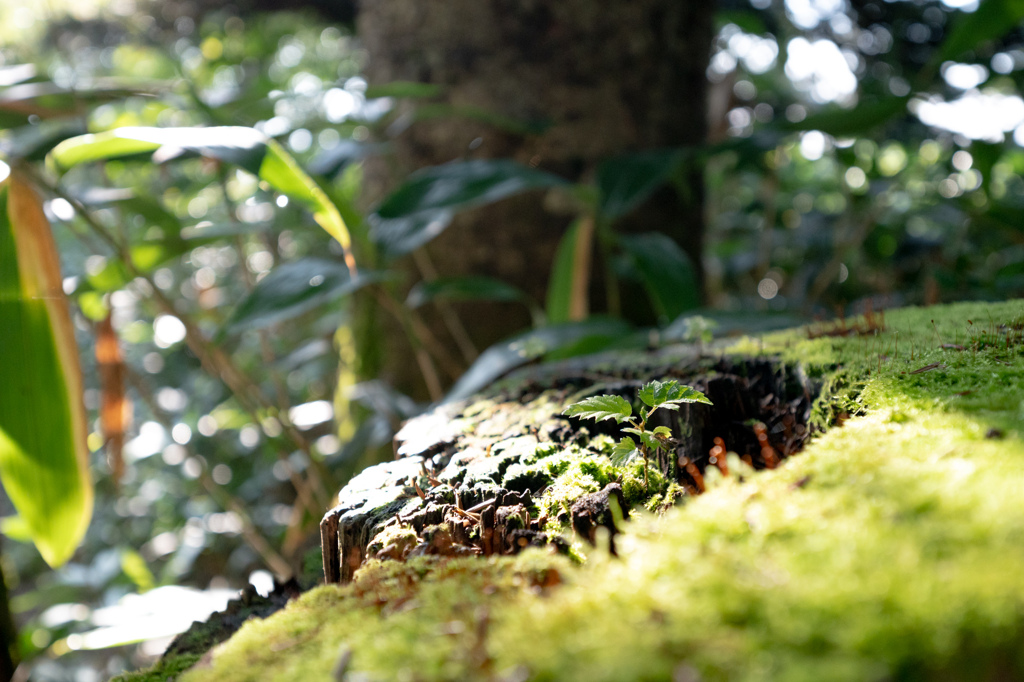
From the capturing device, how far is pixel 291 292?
1122 millimetres

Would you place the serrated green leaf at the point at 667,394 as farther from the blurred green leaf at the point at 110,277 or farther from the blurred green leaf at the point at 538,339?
the blurred green leaf at the point at 110,277

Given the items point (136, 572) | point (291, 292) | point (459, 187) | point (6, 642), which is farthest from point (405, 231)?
point (136, 572)

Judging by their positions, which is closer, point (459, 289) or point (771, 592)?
point (771, 592)

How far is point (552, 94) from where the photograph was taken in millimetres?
1733

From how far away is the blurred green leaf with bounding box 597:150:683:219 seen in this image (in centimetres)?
133

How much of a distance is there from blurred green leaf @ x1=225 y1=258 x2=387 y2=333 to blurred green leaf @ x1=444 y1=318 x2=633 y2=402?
244 millimetres

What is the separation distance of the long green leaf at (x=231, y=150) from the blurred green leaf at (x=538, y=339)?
0.98 ft

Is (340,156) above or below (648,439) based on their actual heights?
above

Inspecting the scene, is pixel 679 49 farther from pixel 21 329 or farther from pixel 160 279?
pixel 160 279

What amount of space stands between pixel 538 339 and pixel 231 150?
0.51 m

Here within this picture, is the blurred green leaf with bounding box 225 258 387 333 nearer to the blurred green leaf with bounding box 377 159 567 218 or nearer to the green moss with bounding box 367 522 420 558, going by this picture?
the blurred green leaf with bounding box 377 159 567 218

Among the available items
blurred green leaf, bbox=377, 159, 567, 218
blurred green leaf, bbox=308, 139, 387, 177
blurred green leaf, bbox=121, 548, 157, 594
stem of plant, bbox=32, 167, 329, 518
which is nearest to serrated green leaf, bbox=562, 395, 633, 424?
blurred green leaf, bbox=377, 159, 567, 218

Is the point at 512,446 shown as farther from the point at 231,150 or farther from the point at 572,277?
the point at 572,277

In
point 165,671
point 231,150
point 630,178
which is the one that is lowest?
point 165,671
